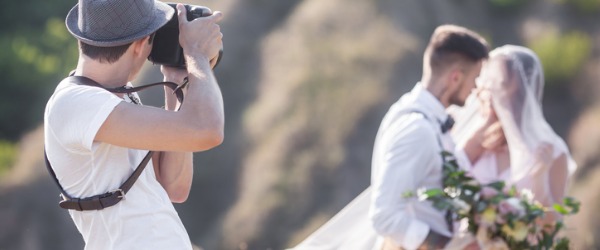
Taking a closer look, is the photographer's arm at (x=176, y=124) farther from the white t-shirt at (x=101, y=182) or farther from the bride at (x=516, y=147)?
the bride at (x=516, y=147)

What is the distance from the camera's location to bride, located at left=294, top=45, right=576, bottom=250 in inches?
216

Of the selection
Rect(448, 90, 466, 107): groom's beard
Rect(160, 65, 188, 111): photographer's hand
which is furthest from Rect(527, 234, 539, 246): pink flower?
Rect(160, 65, 188, 111): photographer's hand

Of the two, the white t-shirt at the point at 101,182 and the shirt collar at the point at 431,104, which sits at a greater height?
the white t-shirt at the point at 101,182

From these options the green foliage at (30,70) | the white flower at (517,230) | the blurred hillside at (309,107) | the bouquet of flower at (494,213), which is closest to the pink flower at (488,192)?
the bouquet of flower at (494,213)

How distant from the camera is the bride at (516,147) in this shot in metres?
5.48

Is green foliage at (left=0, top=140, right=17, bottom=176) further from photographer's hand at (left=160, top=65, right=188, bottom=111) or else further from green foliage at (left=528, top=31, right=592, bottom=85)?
photographer's hand at (left=160, top=65, right=188, bottom=111)

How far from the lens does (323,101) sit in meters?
13.3

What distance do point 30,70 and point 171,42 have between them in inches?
487

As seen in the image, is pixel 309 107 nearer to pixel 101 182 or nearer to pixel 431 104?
pixel 431 104

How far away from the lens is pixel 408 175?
4582 millimetres

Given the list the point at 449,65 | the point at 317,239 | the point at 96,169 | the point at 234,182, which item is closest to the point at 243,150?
the point at 234,182

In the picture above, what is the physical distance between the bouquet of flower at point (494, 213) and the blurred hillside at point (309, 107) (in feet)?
20.4

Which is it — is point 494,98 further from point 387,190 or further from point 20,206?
point 20,206

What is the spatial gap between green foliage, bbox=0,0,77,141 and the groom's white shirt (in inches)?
407
